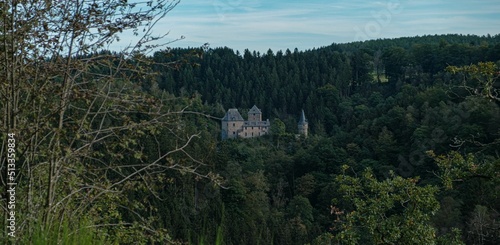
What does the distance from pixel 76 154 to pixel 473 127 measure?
35576 mm

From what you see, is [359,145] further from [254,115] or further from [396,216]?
[396,216]

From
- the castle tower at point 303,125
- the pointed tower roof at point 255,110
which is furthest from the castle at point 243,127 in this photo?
the pointed tower roof at point 255,110

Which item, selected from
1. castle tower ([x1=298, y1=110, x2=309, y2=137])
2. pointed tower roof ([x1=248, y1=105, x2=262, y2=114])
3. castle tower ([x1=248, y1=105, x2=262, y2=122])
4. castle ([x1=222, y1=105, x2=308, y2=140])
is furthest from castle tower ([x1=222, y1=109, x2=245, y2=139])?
castle tower ([x1=298, y1=110, x2=309, y2=137])

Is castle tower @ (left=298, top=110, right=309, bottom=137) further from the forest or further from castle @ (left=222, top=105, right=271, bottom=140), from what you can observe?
castle @ (left=222, top=105, right=271, bottom=140)

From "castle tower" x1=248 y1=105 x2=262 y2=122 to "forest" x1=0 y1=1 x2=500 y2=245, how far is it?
371cm

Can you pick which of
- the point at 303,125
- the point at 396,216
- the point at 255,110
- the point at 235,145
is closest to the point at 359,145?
the point at 235,145

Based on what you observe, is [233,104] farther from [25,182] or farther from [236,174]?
[25,182]

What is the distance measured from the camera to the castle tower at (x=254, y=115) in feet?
246

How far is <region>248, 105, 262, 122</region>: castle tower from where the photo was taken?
75.1 metres

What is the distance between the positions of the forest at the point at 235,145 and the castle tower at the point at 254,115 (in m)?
3.71

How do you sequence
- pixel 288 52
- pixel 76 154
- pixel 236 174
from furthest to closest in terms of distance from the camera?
1. pixel 288 52
2. pixel 236 174
3. pixel 76 154

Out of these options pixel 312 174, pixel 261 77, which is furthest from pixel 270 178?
pixel 261 77

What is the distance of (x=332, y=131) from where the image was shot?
65.8m

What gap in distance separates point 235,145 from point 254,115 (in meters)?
22.0
